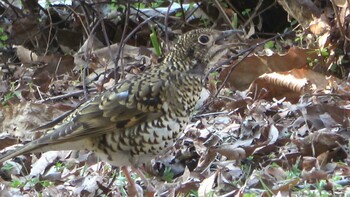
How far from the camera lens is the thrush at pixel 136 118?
20.5 feet

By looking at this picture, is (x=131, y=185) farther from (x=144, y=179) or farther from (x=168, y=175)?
(x=168, y=175)

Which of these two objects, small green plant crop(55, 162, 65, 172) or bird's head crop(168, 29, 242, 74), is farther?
small green plant crop(55, 162, 65, 172)

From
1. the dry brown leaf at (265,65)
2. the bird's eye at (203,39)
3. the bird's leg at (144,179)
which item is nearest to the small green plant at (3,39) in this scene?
the dry brown leaf at (265,65)

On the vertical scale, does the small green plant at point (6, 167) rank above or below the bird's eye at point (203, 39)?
below

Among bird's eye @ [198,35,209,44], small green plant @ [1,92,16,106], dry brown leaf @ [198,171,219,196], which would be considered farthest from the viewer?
small green plant @ [1,92,16,106]

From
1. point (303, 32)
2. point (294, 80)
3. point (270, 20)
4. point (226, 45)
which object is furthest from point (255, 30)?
point (226, 45)

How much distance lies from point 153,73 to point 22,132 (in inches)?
82.9

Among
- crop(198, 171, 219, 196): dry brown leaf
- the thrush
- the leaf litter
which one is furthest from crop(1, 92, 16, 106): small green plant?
crop(198, 171, 219, 196): dry brown leaf

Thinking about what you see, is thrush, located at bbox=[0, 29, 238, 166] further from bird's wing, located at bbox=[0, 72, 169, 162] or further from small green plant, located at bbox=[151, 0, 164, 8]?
small green plant, located at bbox=[151, 0, 164, 8]

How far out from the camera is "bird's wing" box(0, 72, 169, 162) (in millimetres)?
6258

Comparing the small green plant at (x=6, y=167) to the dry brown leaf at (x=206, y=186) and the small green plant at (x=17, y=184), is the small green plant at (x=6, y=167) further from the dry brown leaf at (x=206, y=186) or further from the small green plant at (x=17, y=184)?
the dry brown leaf at (x=206, y=186)

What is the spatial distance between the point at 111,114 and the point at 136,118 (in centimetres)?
17

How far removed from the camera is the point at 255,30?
35.3 ft

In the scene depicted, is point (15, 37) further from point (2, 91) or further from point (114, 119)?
point (114, 119)
